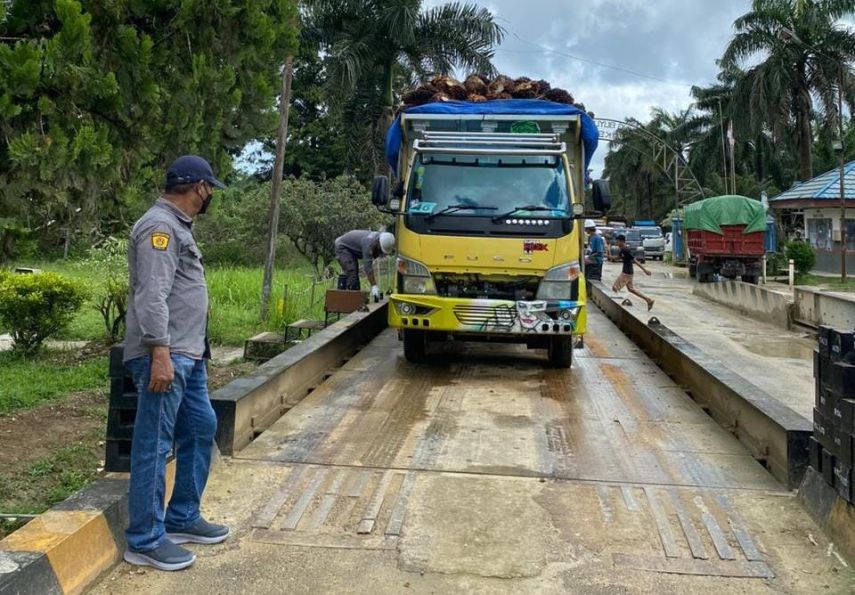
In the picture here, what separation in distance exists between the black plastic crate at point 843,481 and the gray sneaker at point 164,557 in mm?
3175

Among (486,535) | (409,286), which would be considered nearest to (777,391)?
(409,286)

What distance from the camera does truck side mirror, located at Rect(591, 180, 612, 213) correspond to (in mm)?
8484

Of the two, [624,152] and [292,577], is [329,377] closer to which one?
[292,577]

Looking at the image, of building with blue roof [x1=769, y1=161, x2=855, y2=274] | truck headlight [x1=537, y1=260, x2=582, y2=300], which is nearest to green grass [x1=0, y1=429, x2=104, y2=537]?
truck headlight [x1=537, y1=260, x2=582, y2=300]

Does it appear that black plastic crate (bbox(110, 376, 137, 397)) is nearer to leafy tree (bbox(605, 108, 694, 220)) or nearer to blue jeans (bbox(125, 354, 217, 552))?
blue jeans (bbox(125, 354, 217, 552))

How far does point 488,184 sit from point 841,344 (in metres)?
4.66

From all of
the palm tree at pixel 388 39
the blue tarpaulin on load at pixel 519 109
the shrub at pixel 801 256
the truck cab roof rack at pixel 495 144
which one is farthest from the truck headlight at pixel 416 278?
the shrub at pixel 801 256

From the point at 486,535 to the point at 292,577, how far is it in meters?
1.03

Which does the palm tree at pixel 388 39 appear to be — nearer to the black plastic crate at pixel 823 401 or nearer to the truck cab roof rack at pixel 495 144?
the truck cab roof rack at pixel 495 144

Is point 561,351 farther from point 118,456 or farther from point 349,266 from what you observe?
point 118,456

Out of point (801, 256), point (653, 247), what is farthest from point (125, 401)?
point (653, 247)

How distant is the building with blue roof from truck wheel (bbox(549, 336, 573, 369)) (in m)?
21.9

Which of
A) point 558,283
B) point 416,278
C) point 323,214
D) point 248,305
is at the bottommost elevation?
point 248,305

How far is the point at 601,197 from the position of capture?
8492 mm
